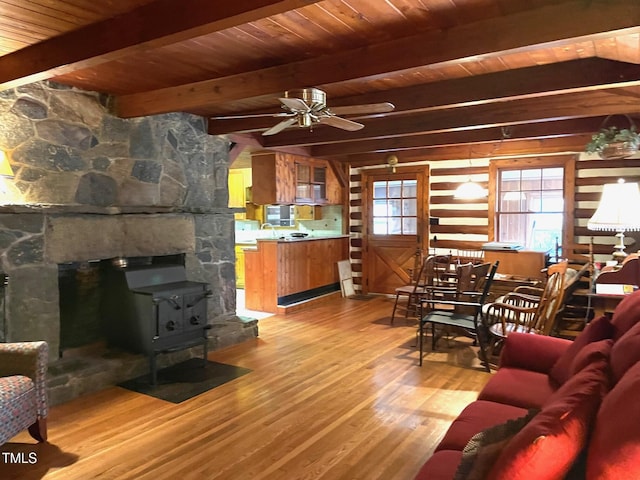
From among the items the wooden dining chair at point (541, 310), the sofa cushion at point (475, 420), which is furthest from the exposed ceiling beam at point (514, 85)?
the sofa cushion at point (475, 420)

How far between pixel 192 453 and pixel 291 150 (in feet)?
15.9

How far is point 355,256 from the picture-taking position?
27.3 ft

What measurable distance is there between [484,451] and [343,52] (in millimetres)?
2527

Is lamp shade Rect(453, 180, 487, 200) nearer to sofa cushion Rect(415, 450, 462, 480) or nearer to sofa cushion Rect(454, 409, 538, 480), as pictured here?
sofa cushion Rect(415, 450, 462, 480)

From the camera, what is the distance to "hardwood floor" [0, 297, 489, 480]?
267cm

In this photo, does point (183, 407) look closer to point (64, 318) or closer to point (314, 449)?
→ point (314, 449)

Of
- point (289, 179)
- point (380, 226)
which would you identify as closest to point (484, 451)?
point (289, 179)

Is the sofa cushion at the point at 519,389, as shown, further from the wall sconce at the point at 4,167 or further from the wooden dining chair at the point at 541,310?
the wall sconce at the point at 4,167

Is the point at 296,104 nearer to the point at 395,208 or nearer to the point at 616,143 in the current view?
the point at 616,143

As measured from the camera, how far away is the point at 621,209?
3836mm

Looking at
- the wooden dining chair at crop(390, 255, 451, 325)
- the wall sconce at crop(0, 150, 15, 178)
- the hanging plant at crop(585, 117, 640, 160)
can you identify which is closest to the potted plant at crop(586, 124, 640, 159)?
the hanging plant at crop(585, 117, 640, 160)

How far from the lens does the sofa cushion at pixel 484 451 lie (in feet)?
4.39

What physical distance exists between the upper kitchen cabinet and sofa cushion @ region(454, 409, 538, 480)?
17.9 feet

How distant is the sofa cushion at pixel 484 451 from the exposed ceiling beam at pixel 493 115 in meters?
3.54
